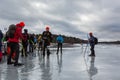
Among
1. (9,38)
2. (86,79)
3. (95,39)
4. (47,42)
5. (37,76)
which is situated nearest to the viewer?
(86,79)

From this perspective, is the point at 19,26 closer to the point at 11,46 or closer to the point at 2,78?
the point at 11,46

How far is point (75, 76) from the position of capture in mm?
11602

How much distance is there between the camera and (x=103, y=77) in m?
11.3

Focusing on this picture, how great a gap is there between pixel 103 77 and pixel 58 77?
1475 mm

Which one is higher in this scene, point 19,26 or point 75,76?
point 19,26

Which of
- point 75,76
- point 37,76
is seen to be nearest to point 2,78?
point 37,76

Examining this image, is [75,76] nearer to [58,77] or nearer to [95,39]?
[58,77]

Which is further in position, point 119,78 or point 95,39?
point 95,39

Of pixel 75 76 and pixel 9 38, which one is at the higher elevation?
pixel 9 38

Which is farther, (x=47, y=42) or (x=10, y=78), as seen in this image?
Answer: (x=47, y=42)

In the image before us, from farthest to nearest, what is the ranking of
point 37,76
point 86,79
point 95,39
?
1. point 95,39
2. point 37,76
3. point 86,79

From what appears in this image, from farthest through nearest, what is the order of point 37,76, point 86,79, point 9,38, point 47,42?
point 47,42 < point 9,38 < point 37,76 < point 86,79

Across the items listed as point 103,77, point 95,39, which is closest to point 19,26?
point 103,77

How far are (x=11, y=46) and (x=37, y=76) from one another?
4.47 metres
